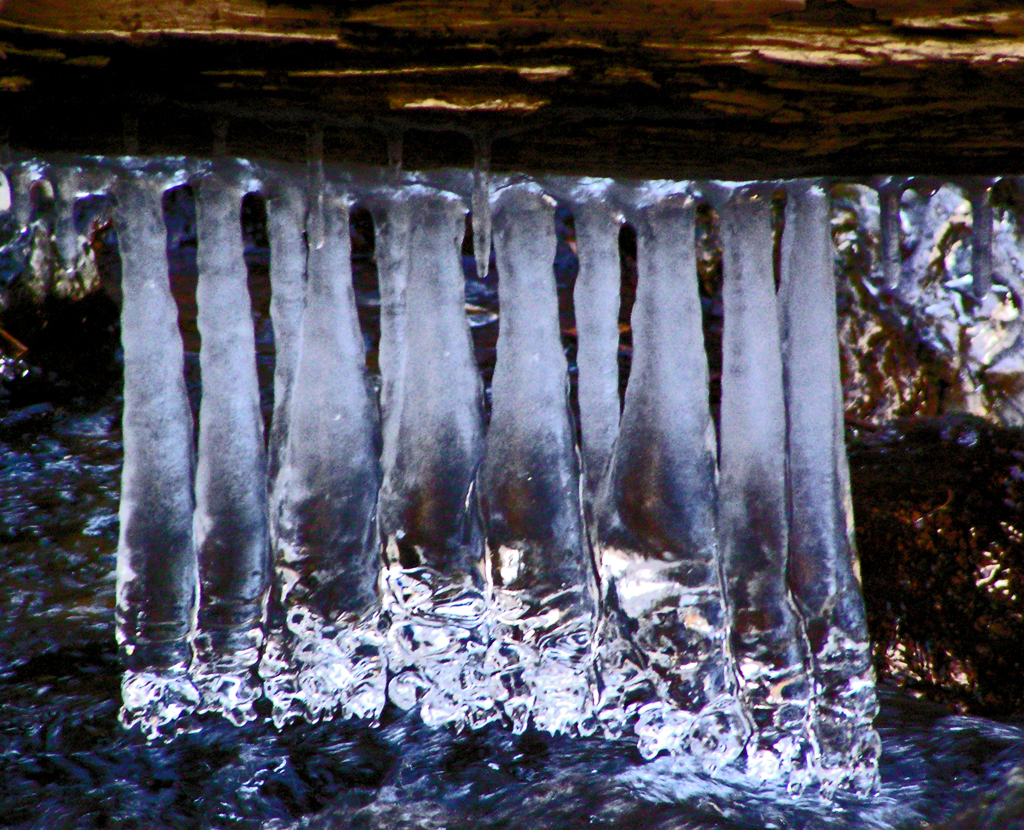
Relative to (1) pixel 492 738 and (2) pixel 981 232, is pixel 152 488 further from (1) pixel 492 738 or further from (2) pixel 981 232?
(2) pixel 981 232

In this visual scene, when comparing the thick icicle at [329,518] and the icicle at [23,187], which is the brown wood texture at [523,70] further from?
the thick icicle at [329,518]

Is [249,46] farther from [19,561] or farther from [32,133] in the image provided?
[19,561]

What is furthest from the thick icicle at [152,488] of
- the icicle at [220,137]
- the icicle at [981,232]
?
the icicle at [981,232]

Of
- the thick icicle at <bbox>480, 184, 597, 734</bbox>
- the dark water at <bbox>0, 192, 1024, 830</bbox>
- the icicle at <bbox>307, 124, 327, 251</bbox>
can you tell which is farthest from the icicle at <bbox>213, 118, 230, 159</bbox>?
the dark water at <bbox>0, 192, 1024, 830</bbox>

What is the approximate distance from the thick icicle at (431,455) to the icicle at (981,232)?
42.2 inches

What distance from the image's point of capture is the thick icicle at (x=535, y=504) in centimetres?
206

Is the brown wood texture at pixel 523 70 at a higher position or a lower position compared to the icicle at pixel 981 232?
higher

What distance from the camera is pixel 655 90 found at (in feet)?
4.71

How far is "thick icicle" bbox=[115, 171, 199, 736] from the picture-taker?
1957 millimetres

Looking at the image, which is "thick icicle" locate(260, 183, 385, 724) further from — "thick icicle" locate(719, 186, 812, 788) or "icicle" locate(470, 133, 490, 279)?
"thick icicle" locate(719, 186, 812, 788)

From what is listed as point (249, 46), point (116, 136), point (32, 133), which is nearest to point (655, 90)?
point (249, 46)

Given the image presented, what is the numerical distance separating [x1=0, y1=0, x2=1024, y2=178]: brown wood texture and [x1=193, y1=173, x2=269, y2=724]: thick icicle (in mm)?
381

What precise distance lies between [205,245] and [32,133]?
424mm

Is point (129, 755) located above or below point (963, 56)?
below
